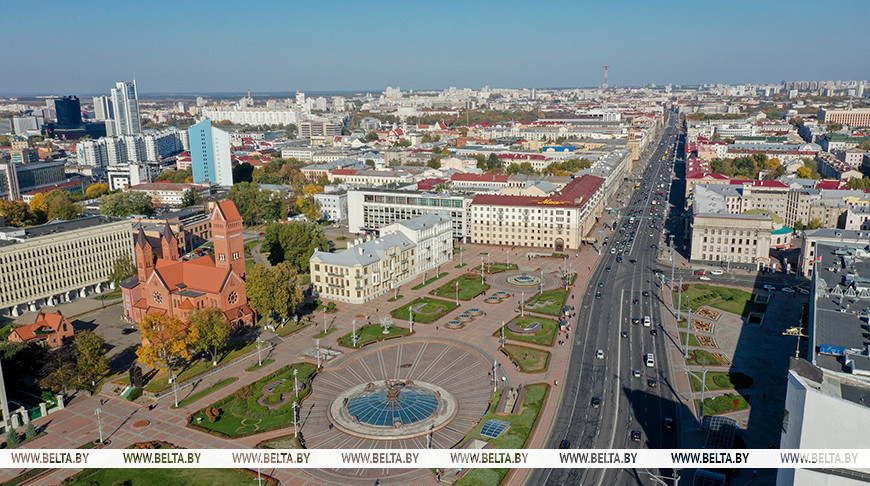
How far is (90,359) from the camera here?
72.3 m

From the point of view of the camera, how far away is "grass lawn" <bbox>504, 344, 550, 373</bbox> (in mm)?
78188

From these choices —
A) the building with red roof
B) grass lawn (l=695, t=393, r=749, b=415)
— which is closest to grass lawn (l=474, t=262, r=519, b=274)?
grass lawn (l=695, t=393, r=749, b=415)

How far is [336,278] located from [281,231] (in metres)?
21.8

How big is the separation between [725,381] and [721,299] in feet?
114

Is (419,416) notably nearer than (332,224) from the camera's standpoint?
Yes

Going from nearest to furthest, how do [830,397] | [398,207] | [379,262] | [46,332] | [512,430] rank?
[830,397] < [512,430] < [46,332] < [379,262] < [398,207]

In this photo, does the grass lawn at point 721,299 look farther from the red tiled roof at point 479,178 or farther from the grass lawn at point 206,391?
the red tiled roof at point 479,178

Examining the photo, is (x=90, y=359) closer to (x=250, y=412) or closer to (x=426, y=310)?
(x=250, y=412)

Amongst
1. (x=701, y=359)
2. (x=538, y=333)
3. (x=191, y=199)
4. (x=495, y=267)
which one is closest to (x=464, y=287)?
(x=495, y=267)

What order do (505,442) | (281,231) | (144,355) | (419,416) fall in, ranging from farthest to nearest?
(281,231), (144,355), (419,416), (505,442)

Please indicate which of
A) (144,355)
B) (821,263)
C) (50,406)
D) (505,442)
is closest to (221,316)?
(144,355)

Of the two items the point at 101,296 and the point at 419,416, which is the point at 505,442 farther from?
the point at 101,296

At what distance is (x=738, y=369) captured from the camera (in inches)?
3019

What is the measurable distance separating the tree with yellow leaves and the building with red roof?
1884 centimetres
